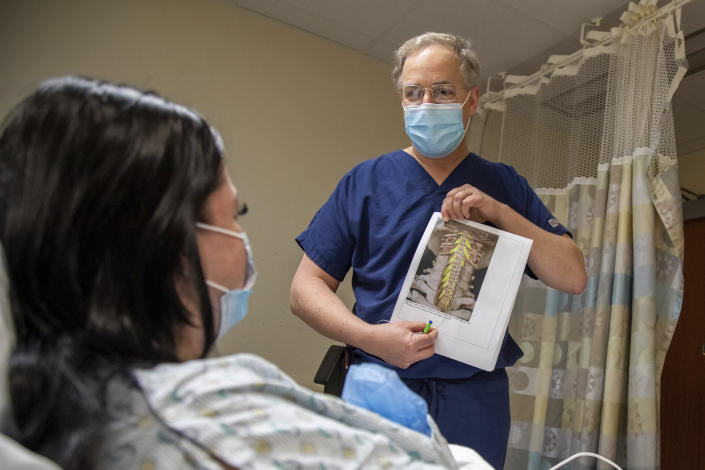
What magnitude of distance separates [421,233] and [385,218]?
10 cm

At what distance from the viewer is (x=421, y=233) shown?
1.18 m

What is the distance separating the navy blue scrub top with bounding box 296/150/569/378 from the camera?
1170 millimetres

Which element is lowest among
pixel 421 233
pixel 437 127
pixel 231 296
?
pixel 231 296

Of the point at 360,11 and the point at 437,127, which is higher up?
the point at 360,11

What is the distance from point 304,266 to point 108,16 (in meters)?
1.59

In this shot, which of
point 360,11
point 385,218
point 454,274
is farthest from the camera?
point 360,11

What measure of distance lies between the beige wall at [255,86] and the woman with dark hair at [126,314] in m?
1.52

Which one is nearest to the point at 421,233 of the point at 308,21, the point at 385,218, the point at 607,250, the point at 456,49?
the point at 385,218

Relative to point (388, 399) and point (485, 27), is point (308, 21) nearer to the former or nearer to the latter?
point (485, 27)

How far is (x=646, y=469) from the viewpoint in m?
1.60

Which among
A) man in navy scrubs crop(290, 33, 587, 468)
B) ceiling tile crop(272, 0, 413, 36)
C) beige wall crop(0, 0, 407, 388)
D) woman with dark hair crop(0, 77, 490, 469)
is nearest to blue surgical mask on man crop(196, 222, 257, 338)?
woman with dark hair crop(0, 77, 490, 469)

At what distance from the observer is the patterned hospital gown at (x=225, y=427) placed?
0.43 metres

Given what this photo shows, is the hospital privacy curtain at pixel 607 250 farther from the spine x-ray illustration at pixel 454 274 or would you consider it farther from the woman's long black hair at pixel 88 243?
the woman's long black hair at pixel 88 243

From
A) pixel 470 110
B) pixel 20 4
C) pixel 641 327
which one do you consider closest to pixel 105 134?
pixel 470 110
